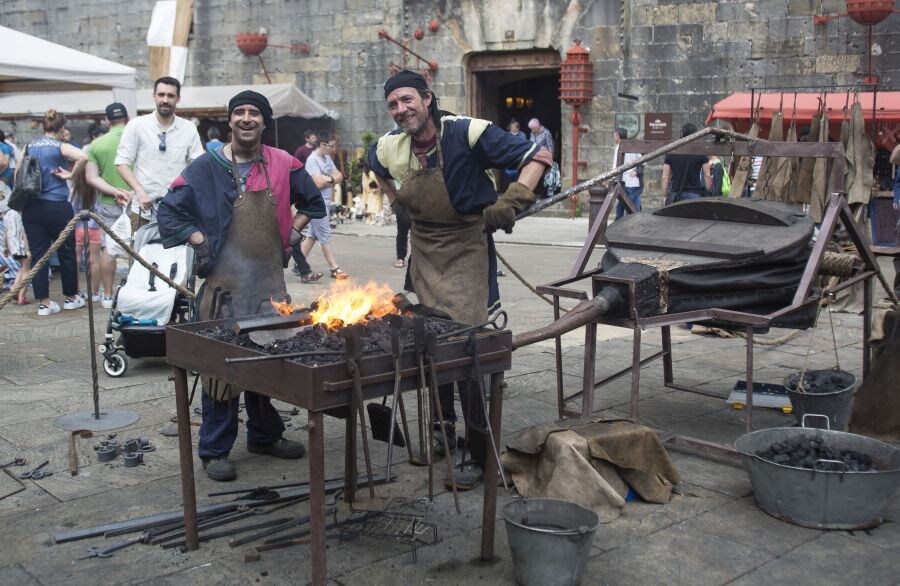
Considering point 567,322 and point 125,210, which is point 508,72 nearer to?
point 125,210

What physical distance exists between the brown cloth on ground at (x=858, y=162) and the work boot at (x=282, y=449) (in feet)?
20.7

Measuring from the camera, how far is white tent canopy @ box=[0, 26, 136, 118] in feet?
29.7

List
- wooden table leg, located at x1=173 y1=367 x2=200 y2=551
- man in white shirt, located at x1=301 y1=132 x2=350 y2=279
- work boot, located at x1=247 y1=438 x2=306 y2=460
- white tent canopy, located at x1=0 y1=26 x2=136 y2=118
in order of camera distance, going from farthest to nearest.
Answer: man in white shirt, located at x1=301 y1=132 x2=350 y2=279 < white tent canopy, located at x1=0 y1=26 x2=136 y2=118 < work boot, located at x1=247 y1=438 x2=306 y2=460 < wooden table leg, located at x1=173 y1=367 x2=200 y2=551

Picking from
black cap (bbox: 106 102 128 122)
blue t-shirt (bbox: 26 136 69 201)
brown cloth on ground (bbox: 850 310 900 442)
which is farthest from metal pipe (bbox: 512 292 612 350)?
blue t-shirt (bbox: 26 136 69 201)

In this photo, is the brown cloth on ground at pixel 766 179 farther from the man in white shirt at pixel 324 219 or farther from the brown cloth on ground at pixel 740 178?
the man in white shirt at pixel 324 219

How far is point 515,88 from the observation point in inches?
846

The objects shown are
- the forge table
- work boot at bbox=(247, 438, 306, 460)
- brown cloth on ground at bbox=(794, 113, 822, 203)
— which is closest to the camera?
the forge table

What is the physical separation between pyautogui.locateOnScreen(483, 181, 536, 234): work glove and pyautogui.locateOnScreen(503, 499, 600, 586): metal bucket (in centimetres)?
142

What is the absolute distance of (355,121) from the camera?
19656mm

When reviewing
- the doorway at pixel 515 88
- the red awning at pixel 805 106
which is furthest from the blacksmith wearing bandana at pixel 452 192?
the doorway at pixel 515 88

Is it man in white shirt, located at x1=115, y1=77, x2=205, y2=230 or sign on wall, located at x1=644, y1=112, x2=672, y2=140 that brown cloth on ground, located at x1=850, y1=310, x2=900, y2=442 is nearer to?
man in white shirt, located at x1=115, y1=77, x2=205, y2=230

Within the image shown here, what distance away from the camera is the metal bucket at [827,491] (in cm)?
368

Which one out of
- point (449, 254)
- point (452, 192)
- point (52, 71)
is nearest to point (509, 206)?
point (452, 192)

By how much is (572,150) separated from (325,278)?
7.70 m
